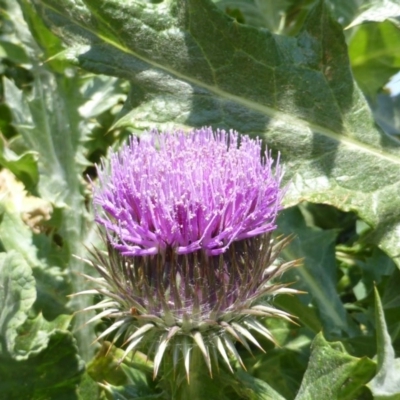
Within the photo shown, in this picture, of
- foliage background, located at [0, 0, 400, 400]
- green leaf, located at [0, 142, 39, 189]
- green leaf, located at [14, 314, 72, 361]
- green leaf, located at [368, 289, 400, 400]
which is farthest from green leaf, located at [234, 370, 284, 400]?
green leaf, located at [0, 142, 39, 189]

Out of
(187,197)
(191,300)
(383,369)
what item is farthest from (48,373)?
(383,369)

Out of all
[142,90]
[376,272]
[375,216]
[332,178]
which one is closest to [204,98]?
[142,90]

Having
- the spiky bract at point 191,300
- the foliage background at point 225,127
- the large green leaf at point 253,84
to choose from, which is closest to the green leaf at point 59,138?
the foliage background at point 225,127

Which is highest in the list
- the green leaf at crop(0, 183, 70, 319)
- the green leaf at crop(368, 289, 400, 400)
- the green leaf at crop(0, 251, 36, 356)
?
the green leaf at crop(368, 289, 400, 400)

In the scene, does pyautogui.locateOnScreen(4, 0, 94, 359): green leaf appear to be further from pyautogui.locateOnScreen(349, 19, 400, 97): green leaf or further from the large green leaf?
pyautogui.locateOnScreen(349, 19, 400, 97): green leaf

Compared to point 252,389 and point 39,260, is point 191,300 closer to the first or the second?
point 252,389

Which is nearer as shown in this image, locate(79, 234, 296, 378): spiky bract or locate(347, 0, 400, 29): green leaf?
locate(79, 234, 296, 378): spiky bract

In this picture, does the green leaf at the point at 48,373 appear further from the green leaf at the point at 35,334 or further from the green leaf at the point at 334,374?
the green leaf at the point at 334,374
